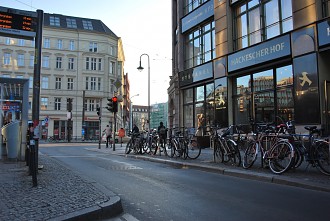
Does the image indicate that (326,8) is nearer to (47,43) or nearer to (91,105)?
(91,105)

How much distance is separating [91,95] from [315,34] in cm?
5291

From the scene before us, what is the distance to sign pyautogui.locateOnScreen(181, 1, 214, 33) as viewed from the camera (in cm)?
2048

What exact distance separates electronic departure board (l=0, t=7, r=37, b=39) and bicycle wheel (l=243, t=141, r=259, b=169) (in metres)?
7.12

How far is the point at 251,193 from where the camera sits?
267 inches

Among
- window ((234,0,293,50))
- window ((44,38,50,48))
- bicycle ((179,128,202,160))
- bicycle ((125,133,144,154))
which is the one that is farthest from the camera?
window ((44,38,50,48))

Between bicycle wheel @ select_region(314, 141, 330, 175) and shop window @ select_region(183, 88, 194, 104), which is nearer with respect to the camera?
bicycle wheel @ select_region(314, 141, 330, 175)

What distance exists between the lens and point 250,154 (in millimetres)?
9922

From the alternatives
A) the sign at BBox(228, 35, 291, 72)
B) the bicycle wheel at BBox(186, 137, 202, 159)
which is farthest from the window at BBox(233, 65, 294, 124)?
the bicycle wheel at BBox(186, 137, 202, 159)

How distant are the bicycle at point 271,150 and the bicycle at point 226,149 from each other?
765 mm

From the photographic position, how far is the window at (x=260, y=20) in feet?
50.0

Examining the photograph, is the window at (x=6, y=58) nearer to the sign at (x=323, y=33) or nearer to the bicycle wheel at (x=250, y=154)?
the sign at (x=323, y=33)

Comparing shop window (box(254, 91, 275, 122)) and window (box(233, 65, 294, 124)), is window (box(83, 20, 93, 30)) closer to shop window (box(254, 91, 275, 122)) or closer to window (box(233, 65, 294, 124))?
window (box(233, 65, 294, 124))

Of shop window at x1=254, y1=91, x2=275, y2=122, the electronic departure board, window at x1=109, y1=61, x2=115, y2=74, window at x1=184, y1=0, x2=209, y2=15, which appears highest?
window at x1=109, y1=61, x2=115, y2=74

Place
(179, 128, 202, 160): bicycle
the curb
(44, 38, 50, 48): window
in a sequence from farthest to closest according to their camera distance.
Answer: (44, 38, 50, 48): window
(179, 128, 202, 160): bicycle
the curb
